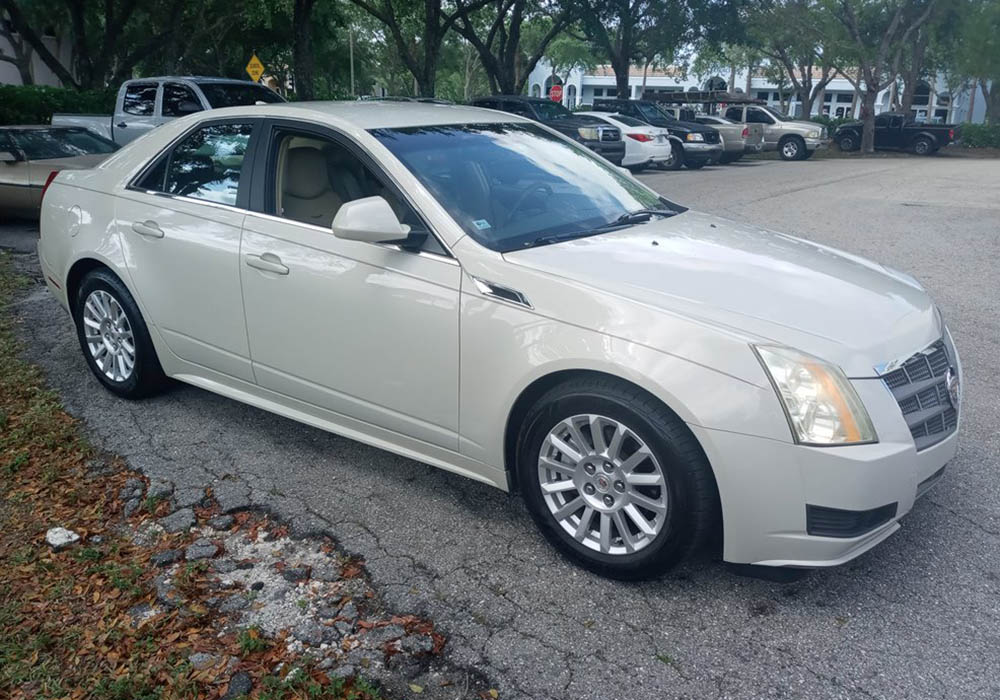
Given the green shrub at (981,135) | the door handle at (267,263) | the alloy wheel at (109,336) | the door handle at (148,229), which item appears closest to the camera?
the door handle at (267,263)

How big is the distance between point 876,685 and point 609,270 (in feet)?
5.42

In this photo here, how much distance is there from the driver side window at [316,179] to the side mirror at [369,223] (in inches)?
13.6

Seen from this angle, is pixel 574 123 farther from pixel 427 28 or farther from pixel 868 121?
pixel 868 121

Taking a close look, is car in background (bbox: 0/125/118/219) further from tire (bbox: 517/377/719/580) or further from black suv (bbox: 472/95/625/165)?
black suv (bbox: 472/95/625/165)

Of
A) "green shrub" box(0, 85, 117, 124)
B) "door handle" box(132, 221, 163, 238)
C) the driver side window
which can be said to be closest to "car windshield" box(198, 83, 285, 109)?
"green shrub" box(0, 85, 117, 124)

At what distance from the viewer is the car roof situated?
13.6 ft

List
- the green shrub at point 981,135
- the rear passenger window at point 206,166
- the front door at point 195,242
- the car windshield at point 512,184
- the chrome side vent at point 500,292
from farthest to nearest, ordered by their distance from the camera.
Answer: the green shrub at point 981,135, the rear passenger window at point 206,166, the front door at point 195,242, the car windshield at point 512,184, the chrome side vent at point 500,292

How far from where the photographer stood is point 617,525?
10.7 ft

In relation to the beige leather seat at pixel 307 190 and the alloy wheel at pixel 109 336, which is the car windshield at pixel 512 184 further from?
the alloy wheel at pixel 109 336

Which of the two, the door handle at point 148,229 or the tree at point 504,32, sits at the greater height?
the tree at point 504,32

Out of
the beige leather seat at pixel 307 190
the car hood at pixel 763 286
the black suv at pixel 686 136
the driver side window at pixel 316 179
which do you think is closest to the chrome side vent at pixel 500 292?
the car hood at pixel 763 286

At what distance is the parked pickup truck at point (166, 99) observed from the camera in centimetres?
1409

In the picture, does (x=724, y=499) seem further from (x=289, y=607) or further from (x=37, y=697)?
(x=37, y=697)

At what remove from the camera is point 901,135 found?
1318 inches
